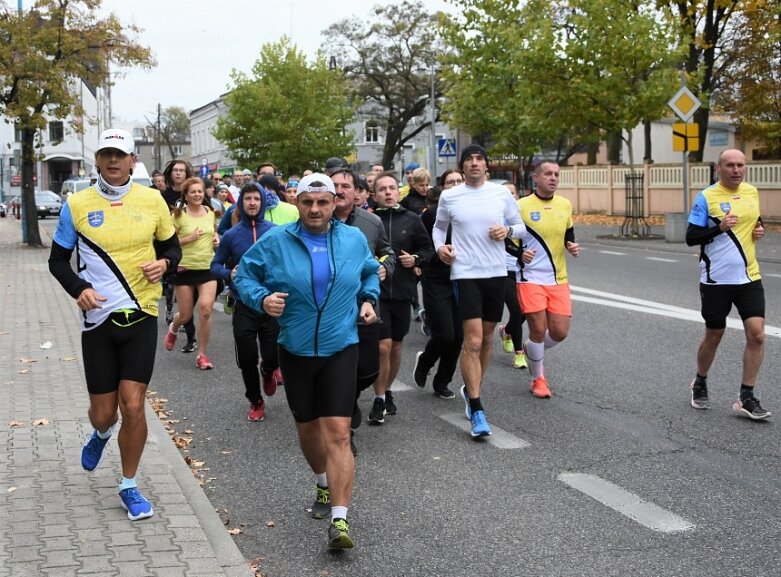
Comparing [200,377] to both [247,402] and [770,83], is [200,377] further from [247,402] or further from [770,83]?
[770,83]

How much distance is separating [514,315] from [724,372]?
2.02 m

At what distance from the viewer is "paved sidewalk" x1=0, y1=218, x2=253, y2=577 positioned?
452cm

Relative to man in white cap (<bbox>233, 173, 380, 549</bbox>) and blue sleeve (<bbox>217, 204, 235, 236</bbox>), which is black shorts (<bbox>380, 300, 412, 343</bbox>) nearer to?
blue sleeve (<bbox>217, 204, 235, 236</bbox>)

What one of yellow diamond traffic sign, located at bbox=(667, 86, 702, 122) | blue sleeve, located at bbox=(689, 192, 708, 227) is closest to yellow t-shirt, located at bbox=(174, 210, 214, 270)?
blue sleeve, located at bbox=(689, 192, 708, 227)

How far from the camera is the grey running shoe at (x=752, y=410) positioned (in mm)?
7276

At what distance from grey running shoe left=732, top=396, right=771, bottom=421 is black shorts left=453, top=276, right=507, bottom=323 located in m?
1.81

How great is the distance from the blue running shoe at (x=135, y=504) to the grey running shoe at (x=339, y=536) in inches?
39.1

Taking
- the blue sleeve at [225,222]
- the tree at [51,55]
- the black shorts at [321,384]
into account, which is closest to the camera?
the black shorts at [321,384]

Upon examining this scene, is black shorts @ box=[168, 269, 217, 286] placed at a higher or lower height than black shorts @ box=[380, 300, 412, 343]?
higher

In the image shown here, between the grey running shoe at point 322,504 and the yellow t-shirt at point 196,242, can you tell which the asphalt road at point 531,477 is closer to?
the grey running shoe at point 322,504

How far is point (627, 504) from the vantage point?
553 centimetres

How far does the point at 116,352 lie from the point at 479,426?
2676 mm

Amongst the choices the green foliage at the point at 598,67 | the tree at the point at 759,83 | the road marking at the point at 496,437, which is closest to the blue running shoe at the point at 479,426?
the road marking at the point at 496,437

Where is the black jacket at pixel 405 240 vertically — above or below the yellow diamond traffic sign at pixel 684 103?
below
